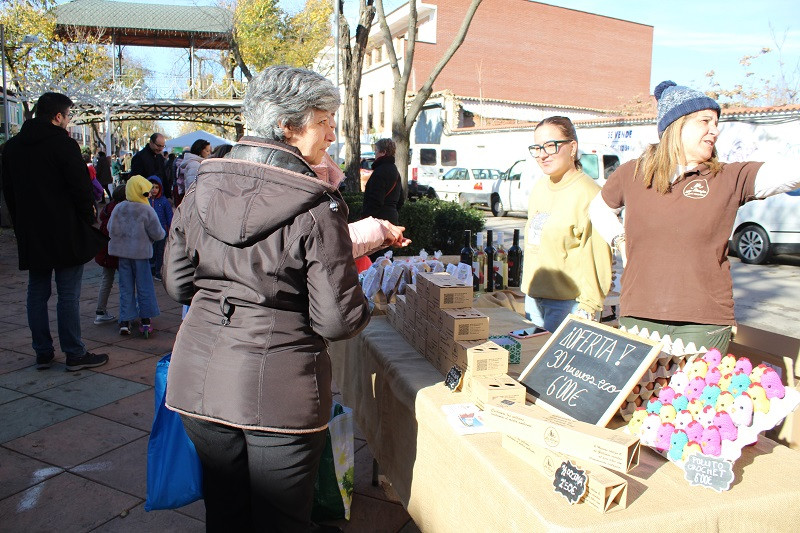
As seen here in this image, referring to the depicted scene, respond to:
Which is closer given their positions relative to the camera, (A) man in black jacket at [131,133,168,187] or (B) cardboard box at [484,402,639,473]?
(B) cardboard box at [484,402,639,473]

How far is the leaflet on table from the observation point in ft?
5.90

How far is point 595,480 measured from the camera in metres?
1.38

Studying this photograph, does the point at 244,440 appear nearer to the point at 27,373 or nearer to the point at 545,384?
the point at 545,384

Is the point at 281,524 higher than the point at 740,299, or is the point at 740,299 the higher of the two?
the point at 281,524

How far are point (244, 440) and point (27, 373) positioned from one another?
3.70m

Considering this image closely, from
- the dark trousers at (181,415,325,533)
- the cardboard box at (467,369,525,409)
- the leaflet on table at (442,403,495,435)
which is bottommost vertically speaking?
the dark trousers at (181,415,325,533)


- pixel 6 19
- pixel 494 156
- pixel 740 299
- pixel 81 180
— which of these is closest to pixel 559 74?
pixel 494 156

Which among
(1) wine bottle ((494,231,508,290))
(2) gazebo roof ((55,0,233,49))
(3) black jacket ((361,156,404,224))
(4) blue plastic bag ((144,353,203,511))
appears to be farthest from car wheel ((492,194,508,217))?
(2) gazebo roof ((55,0,233,49))

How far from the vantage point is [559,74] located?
4075cm

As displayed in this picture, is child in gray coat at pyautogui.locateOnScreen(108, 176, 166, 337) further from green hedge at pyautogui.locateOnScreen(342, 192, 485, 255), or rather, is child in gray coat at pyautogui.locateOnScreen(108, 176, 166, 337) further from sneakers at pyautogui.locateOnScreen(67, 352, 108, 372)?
green hedge at pyautogui.locateOnScreen(342, 192, 485, 255)

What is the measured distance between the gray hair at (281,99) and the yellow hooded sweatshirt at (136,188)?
4079 millimetres

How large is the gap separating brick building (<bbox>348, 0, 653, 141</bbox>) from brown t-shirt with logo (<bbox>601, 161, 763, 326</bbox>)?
3301 cm

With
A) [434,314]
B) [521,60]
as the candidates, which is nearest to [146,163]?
[434,314]

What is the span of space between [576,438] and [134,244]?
489 centimetres
